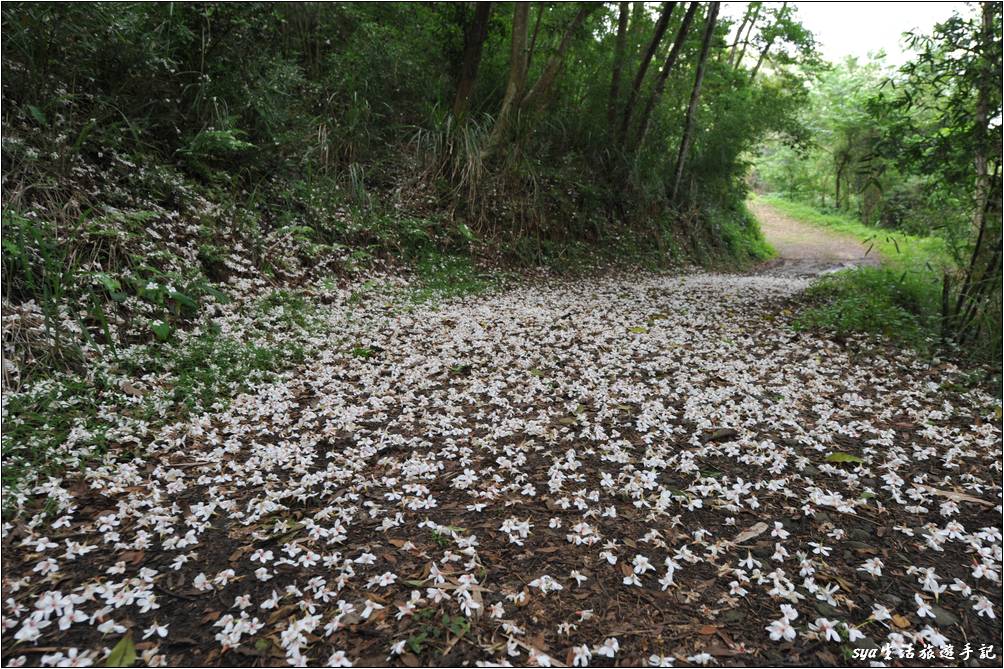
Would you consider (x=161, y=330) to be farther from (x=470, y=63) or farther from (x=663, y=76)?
(x=663, y=76)

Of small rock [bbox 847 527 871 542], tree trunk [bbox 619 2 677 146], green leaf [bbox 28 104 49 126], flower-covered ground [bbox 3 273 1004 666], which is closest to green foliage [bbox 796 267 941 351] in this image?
flower-covered ground [bbox 3 273 1004 666]

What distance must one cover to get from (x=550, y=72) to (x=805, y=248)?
1537 centimetres

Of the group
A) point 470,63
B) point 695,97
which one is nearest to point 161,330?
point 470,63

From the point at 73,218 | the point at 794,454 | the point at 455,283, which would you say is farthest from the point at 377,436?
the point at 455,283

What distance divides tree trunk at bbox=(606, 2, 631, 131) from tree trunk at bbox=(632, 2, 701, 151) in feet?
2.25

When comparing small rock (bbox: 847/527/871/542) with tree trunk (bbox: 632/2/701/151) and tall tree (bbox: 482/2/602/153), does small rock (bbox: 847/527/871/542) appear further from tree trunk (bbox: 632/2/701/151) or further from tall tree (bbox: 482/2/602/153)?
tree trunk (bbox: 632/2/701/151)

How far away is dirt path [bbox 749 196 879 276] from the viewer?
15.7 meters

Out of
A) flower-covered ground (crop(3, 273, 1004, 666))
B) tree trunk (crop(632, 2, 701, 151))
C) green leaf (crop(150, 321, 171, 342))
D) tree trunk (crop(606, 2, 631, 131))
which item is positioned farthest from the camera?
tree trunk (crop(606, 2, 631, 131))

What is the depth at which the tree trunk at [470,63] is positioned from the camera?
32.6 ft

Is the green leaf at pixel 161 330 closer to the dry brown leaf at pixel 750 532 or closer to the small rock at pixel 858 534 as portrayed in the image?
the dry brown leaf at pixel 750 532

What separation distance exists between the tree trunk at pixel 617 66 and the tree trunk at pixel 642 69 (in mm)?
261

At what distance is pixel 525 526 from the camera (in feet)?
9.18

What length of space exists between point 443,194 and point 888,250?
14.6 m

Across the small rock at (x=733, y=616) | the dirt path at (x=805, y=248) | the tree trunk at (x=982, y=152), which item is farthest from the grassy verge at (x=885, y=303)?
the dirt path at (x=805, y=248)
